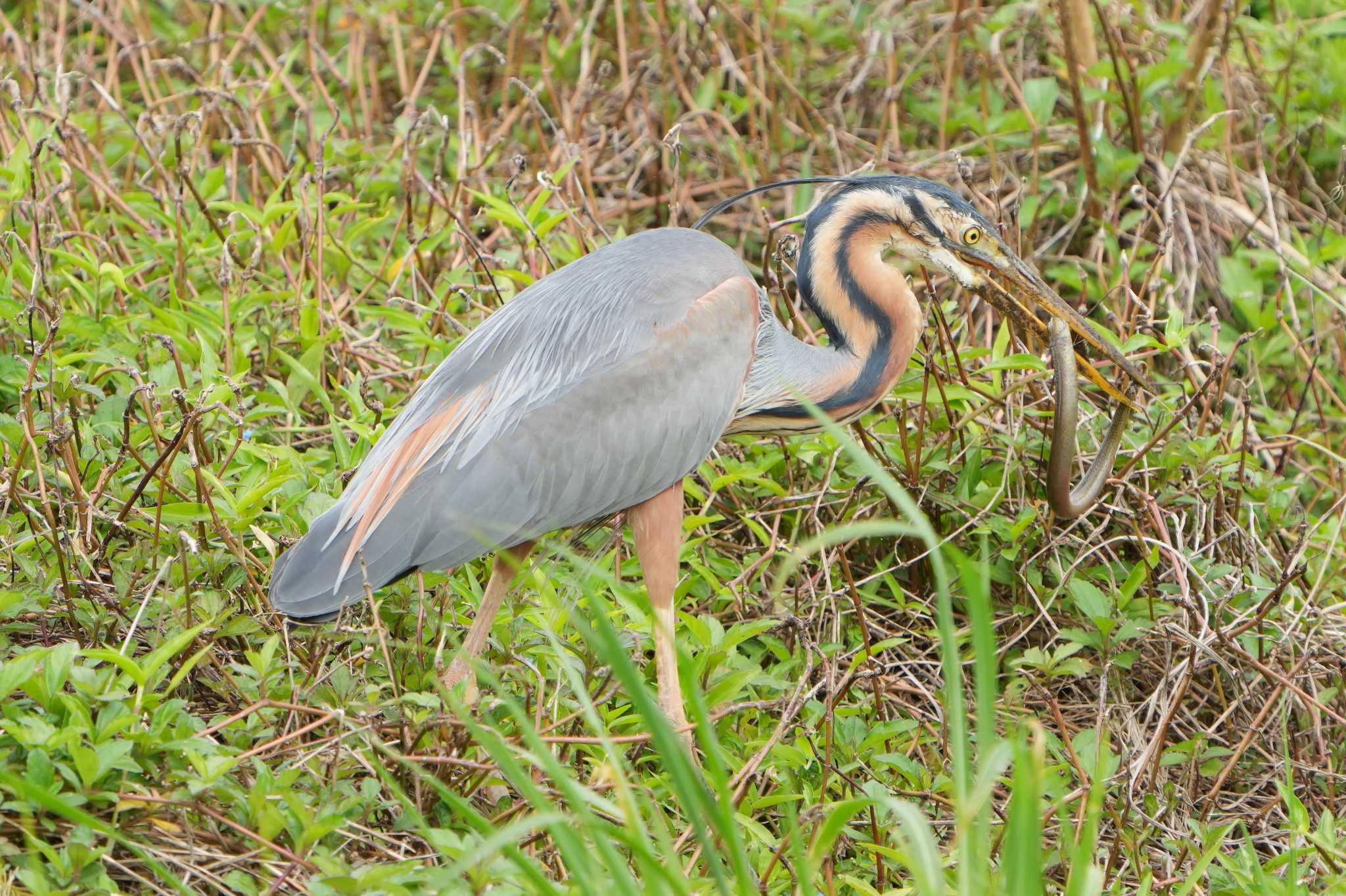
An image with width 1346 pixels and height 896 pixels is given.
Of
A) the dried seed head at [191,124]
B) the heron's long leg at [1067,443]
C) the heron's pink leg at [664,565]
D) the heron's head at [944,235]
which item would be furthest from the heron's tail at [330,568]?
the dried seed head at [191,124]

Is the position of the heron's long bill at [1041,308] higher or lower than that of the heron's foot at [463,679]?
Result: higher

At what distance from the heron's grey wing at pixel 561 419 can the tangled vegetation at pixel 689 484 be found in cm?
17

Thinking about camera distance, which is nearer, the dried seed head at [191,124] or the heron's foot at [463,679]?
the heron's foot at [463,679]

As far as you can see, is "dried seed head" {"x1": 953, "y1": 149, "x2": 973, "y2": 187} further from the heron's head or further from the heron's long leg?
the heron's long leg

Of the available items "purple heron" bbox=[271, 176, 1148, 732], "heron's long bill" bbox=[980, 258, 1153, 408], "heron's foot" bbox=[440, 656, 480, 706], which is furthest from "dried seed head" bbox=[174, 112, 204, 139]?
"heron's long bill" bbox=[980, 258, 1153, 408]

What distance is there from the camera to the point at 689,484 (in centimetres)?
368

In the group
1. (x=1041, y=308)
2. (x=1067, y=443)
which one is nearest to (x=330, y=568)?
(x=1067, y=443)

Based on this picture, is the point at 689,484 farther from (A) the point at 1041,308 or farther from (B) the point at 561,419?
(A) the point at 1041,308

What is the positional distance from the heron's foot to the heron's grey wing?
0.69 ft

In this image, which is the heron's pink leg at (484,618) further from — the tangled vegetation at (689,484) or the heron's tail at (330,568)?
the heron's tail at (330,568)

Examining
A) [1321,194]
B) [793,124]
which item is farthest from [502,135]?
[1321,194]

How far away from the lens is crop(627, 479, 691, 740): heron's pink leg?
3072mm

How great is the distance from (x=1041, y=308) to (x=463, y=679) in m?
1.63

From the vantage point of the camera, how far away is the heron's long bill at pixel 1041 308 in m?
3.46
